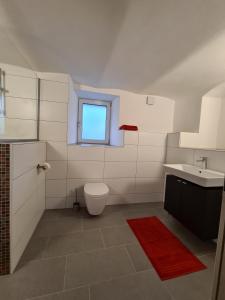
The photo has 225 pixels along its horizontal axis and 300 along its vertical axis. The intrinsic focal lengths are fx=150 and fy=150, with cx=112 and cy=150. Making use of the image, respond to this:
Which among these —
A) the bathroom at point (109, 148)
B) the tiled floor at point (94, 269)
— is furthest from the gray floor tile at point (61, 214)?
the tiled floor at point (94, 269)

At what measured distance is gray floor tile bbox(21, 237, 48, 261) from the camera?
1.38 metres

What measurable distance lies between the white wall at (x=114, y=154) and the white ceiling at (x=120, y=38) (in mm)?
506

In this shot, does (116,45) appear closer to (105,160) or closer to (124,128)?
(124,128)

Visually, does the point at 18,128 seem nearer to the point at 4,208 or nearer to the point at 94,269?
the point at 4,208

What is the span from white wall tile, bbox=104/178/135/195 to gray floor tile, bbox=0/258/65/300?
133 centimetres

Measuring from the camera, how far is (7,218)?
46.8 inches

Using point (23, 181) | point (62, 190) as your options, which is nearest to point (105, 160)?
point (62, 190)

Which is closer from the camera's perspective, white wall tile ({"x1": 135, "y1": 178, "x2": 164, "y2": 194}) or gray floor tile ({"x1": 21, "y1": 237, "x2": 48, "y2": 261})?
gray floor tile ({"x1": 21, "y1": 237, "x2": 48, "y2": 261})

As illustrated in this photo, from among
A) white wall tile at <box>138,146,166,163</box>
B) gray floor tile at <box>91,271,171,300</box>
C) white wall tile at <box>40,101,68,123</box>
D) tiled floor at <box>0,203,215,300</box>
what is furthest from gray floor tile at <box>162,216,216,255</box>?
white wall tile at <box>40,101,68,123</box>

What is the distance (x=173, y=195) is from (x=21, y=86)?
2.50 meters

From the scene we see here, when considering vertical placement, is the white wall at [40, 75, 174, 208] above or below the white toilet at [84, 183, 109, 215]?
above

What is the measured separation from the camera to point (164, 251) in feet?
5.08

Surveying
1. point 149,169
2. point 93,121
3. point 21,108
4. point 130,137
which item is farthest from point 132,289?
point 93,121

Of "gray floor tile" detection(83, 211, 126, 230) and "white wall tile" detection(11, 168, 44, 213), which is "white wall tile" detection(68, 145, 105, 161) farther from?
"gray floor tile" detection(83, 211, 126, 230)
